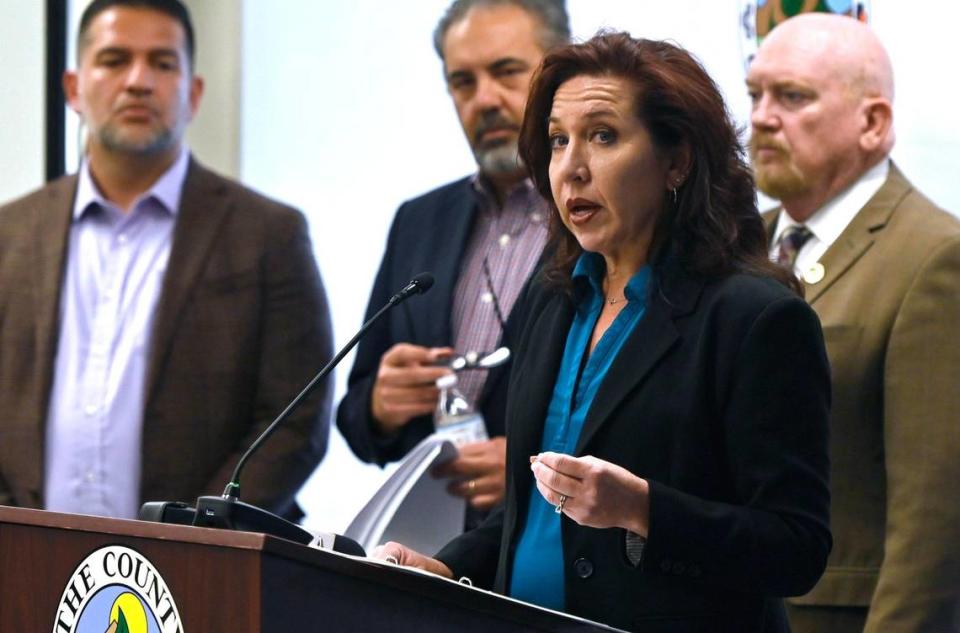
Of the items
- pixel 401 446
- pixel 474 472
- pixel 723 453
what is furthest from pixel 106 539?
pixel 401 446

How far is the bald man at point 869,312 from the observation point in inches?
100

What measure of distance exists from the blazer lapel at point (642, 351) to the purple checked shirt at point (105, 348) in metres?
1.75

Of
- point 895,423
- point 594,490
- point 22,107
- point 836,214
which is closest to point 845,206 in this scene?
point 836,214

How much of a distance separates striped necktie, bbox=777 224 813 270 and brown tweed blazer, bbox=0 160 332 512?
3.56 ft

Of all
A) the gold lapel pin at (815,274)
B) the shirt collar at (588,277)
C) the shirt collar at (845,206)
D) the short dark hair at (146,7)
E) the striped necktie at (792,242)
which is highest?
the short dark hair at (146,7)

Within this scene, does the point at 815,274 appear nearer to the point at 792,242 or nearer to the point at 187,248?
the point at 792,242

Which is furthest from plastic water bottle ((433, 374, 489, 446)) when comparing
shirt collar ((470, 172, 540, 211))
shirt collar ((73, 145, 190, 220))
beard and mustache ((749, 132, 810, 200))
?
shirt collar ((73, 145, 190, 220))

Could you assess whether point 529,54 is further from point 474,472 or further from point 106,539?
point 106,539

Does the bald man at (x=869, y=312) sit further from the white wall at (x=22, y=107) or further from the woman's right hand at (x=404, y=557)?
the white wall at (x=22, y=107)

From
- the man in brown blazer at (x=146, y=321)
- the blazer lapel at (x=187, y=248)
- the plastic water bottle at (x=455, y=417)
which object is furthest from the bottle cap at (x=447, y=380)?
the blazer lapel at (x=187, y=248)

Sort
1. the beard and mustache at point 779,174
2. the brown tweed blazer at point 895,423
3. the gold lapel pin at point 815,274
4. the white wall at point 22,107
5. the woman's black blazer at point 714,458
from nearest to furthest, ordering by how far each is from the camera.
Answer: the woman's black blazer at point 714,458 < the brown tweed blazer at point 895,423 < the gold lapel pin at point 815,274 < the beard and mustache at point 779,174 < the white wall at point 22,107

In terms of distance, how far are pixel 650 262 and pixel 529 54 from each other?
4.09ft

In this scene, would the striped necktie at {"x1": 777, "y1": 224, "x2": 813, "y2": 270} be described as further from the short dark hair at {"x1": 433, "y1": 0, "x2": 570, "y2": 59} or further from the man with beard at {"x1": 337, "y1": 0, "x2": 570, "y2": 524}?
the short dark hair at {"x1": 433, "y1": 0, "x2": 570, "y2": 59}

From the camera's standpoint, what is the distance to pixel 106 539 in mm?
1682
